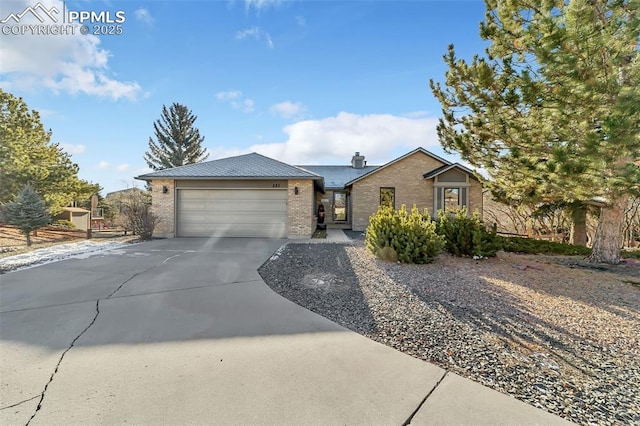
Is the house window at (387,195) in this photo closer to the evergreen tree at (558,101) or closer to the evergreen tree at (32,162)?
the evergreen tree at (558,101)

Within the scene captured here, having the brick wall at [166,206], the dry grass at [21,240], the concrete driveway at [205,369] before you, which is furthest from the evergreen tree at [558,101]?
the dry grass at [21,240]

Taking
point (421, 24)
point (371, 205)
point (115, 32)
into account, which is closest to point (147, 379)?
point (115, 32)

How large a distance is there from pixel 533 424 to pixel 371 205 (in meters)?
15.2

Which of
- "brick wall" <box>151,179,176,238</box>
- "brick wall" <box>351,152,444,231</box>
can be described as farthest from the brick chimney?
"brick wall" <box>151,179,176,238</box>

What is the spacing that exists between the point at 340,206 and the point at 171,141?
21.6 meters

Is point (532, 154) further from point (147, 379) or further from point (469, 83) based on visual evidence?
point (147, 379)

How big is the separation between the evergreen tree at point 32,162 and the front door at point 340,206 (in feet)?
49.4

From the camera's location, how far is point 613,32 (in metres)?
5.23

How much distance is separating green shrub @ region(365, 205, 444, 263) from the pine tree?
2840 centimetres

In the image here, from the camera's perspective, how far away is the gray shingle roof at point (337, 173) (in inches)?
835

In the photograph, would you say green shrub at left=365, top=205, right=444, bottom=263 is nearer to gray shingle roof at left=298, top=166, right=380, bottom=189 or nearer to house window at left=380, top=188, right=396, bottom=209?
house window at left=380, top=188, right=396, bottom=209

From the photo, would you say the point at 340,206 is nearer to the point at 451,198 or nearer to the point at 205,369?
the point at 451,198

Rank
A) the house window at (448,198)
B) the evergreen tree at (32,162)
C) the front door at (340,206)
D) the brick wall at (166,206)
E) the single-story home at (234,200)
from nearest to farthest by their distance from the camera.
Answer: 1. the single-story home at (234,200)
2. the brick wall at (166,206)
3. the evergreen tree at (32,162)
4. the house window at (448,198)
5. the front door at (340,206)

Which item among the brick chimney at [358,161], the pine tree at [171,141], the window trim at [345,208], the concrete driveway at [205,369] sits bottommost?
the concrete driveway at [205,369]
